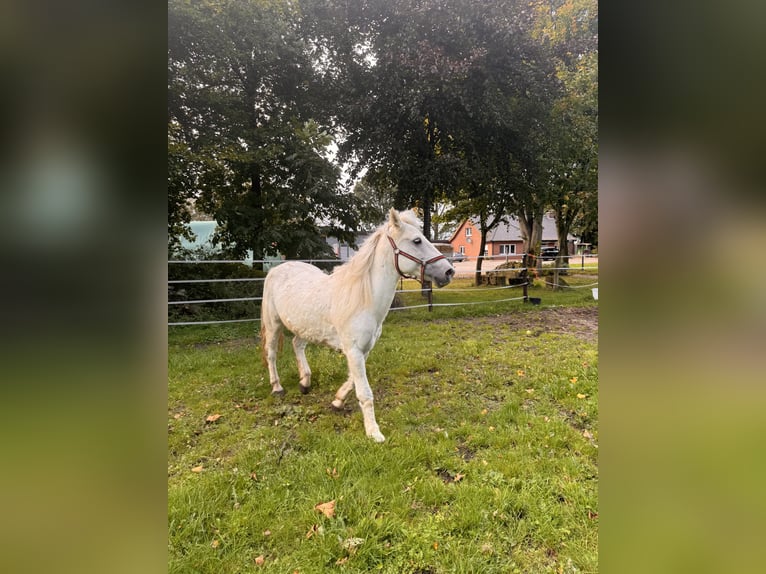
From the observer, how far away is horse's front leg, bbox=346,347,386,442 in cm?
266

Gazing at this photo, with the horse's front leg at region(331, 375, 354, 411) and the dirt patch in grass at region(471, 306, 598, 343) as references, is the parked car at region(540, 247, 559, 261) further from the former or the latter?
the horse's front leg at region(331, 375, 354, 411)

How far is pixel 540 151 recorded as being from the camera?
7605 millimetres

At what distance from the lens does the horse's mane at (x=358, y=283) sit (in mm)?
2738

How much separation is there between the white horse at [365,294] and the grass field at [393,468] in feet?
1.49

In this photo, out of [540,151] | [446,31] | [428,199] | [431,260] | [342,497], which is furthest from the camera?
[540,151]

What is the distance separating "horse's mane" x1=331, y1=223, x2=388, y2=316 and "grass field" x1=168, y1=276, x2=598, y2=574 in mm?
1059

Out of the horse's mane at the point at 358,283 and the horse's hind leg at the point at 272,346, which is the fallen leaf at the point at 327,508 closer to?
the horse's mane at the point at 358,283

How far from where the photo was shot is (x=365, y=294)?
274 centimetres

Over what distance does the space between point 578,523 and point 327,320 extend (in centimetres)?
214
